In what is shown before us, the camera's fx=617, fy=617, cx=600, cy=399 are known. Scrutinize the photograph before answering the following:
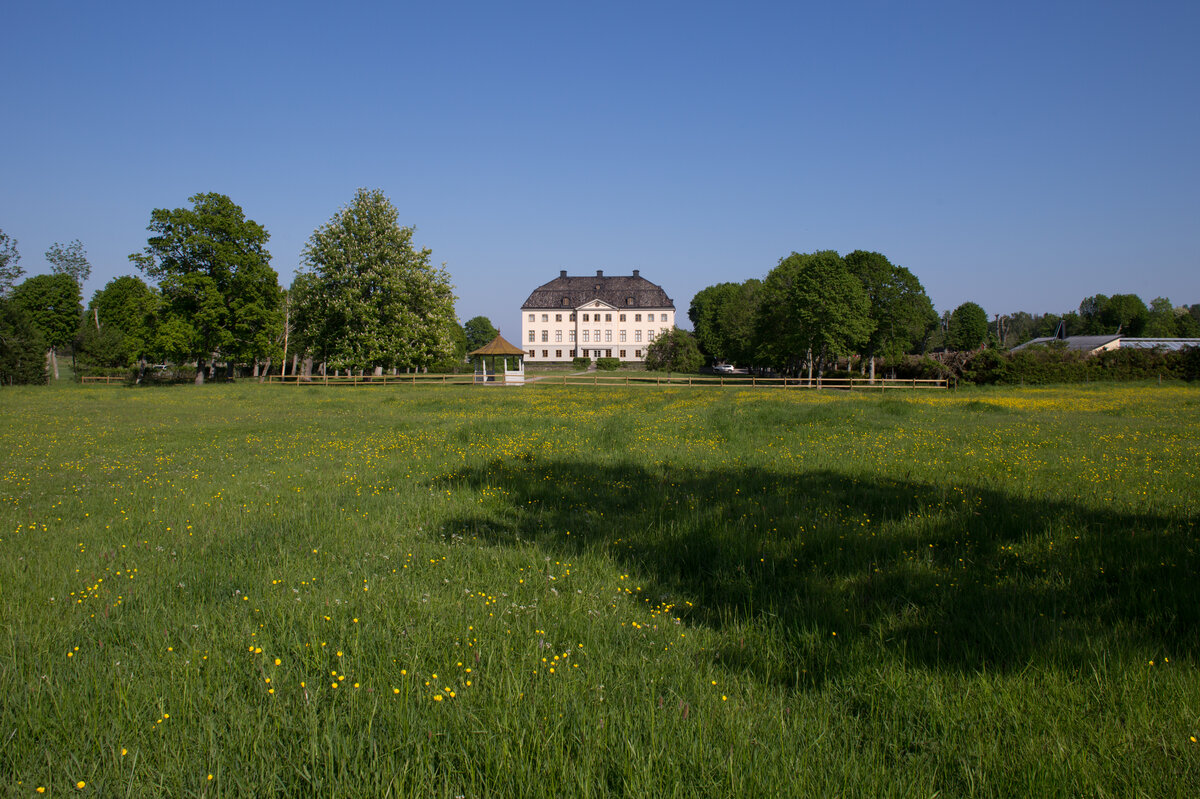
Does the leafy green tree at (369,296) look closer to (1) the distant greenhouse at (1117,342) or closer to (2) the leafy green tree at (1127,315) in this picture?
(1) the distant greenhouse at (1117,342)

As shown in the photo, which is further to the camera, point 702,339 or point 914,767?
point 702,339

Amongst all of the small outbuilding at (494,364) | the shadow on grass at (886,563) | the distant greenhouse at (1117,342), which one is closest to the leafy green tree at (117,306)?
the small outbuilding at (494,364)

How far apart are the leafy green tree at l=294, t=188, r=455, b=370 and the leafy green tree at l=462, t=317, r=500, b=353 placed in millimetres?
126695

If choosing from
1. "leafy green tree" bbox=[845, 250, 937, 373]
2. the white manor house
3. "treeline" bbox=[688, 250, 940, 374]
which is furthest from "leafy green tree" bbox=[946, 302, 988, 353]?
"leafy green tree" bbox=[845, 250, 937, 373]

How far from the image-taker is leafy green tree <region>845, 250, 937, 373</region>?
197 feet

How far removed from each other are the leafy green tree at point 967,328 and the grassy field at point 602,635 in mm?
115365

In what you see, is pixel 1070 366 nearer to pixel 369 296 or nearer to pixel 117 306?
pixel 369 296

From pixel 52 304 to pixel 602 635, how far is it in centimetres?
8257

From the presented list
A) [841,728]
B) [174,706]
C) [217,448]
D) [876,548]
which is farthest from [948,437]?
[217,448]

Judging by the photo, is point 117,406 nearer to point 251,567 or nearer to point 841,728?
point 251,567

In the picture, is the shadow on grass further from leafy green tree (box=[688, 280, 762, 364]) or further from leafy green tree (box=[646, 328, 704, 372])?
leafy green tree (box=[646, 328, 704, 372])

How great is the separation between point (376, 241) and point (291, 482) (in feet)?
144

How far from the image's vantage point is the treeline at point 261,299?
153 ft

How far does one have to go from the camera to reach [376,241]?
50.1 metres
